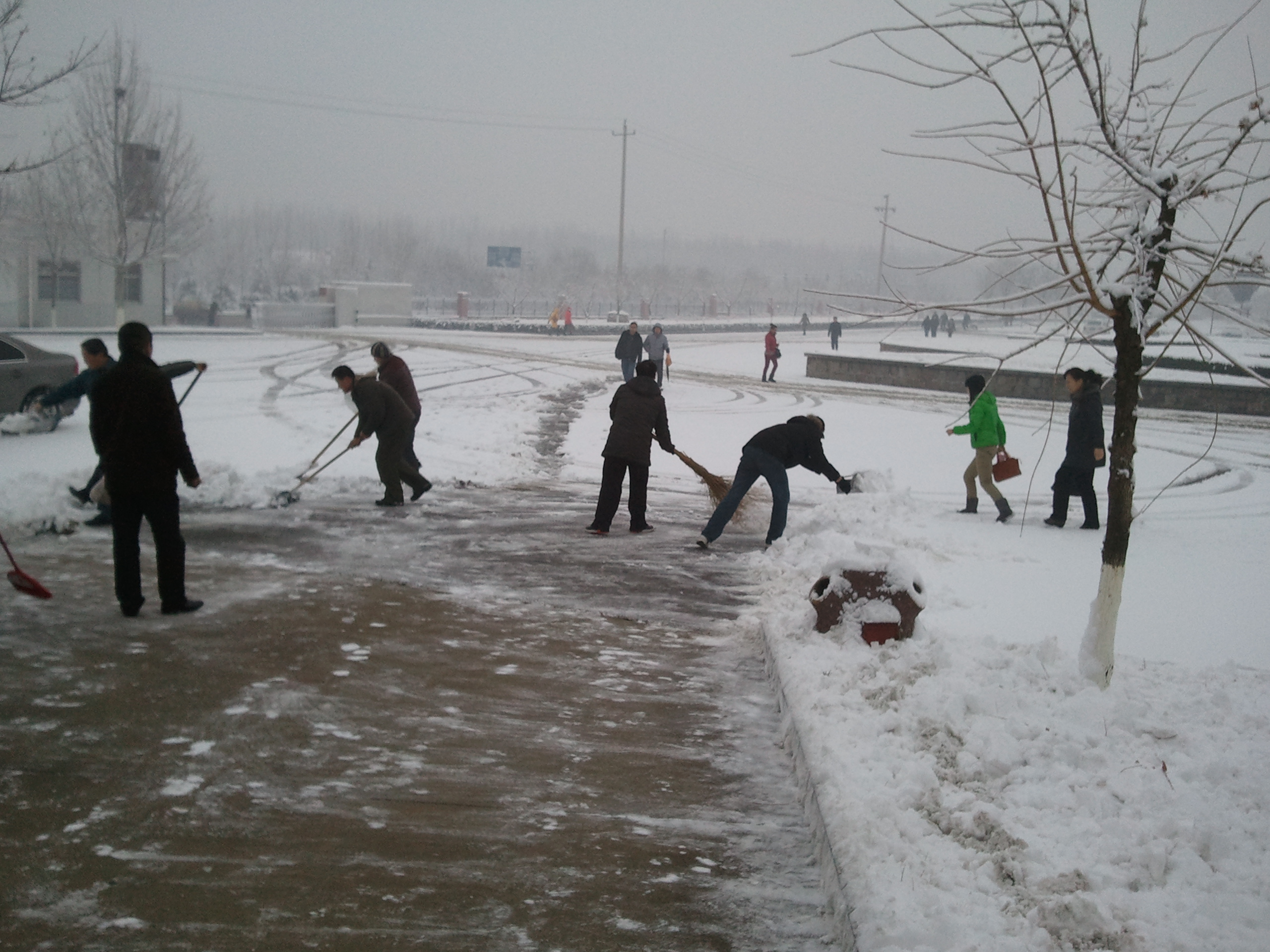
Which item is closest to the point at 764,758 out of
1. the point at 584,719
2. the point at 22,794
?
the point at 584,719

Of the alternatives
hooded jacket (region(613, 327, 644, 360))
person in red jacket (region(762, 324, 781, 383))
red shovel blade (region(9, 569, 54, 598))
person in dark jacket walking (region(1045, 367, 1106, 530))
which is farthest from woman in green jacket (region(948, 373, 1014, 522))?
person in red jacket (region(762, 324, 781, 383))

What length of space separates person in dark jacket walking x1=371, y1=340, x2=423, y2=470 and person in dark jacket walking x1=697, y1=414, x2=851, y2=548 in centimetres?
362

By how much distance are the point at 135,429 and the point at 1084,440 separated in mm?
8342

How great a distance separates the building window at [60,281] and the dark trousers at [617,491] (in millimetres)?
38146

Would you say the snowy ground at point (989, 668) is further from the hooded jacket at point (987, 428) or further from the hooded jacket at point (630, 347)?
the hooded jacket at point (630, 347)

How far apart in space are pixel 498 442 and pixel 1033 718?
37.7ft

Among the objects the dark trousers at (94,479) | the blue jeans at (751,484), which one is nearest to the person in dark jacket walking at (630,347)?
the blue jeans at (751,484)

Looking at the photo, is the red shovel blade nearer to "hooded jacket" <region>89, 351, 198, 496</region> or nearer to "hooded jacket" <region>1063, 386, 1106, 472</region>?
"hooded jacket" <region>89, 351, 198, 496</region>

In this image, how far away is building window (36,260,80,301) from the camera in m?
40.0

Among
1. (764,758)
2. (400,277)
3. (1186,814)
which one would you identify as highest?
(400,277)

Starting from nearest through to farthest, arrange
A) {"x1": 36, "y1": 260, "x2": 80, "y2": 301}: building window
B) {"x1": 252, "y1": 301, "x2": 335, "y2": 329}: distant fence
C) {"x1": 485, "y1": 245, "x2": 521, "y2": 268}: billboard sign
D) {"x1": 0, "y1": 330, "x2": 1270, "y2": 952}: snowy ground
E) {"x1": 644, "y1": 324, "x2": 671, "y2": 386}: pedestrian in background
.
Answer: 1. {"x1": 0, "y1": 330, "x2": 1270, "y2": 952}: snowy ground
2. {"x1": 644, "y1": 324, "x2": 671, "y2": 386}: pedestrian in background
3. {"x1": 36, "y1": 260, "x2": 80, "y2": 301}: building window
4. {"x1": 252, "y1": 301, "x2": 335, "y2": 329}: distant fence
5. {"x1": 485, "y1": 245, "x2": 521, "y2": 268}: billboard sign

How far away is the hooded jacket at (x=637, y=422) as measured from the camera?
9.30 meters

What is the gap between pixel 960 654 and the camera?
5238 mm

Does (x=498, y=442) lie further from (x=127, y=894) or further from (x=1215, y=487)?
(x=127, y=894)
